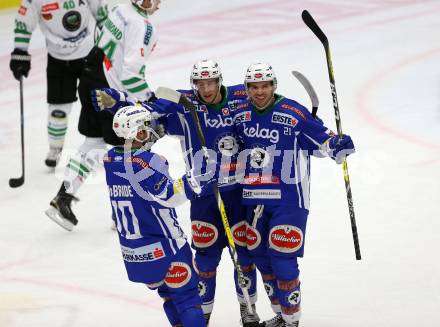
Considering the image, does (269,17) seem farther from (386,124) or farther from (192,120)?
(192,120)

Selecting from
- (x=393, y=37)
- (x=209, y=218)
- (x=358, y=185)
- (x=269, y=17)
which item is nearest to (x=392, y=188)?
(x=358, y=185)

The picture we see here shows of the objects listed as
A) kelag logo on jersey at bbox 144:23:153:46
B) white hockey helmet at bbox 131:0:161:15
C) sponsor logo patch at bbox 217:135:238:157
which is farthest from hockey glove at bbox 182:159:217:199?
white hockey helmet at bbox 131:0:161:15

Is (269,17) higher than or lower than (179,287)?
higher

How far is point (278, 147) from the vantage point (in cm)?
500

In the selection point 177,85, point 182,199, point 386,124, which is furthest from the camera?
point 177,85

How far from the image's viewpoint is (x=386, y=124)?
8445mm

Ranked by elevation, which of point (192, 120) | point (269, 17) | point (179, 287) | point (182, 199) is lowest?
point (179, 287)

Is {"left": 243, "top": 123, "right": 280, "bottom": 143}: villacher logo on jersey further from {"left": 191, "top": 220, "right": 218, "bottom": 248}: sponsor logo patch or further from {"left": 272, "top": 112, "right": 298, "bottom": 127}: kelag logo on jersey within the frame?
{"left": 191, "top": 220, "right": 218, "bottom": 248}: sponsor logo patch

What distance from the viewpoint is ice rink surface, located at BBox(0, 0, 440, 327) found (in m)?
5.68

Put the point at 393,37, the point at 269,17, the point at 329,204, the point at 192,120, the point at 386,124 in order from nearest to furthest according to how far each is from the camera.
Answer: the point at 192,120 → the point at 329,204 → the point at 386,124 → the point at 393,37 → the point at 269,17

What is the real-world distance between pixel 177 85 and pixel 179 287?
5160mm

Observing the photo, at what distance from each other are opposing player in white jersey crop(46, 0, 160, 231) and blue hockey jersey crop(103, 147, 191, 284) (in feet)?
6.41

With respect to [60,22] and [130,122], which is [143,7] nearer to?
[60,22]

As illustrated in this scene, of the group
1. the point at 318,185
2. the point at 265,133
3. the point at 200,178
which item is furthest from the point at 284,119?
the point at 318,185
